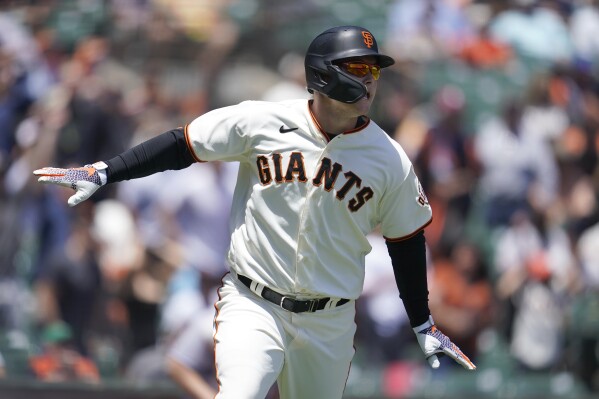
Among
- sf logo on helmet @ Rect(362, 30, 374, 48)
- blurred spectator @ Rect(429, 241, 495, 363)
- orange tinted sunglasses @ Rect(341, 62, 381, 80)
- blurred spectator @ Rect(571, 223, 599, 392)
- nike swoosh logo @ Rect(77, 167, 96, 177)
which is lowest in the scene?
blurred spectator @ Rect(571, 223, 599, 392)

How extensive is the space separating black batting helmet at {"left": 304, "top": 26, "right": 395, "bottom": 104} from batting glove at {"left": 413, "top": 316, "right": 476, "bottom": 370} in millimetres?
1110

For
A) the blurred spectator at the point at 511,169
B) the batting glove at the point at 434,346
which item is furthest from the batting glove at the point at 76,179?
the blurred spectator at the point at 511,169

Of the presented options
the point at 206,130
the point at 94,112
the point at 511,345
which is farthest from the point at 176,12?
the point at 206,130

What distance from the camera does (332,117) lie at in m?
4.51

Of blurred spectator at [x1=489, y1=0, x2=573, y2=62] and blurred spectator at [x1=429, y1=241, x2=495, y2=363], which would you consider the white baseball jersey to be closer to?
blurred spectator at [x1=429, y1=241, x2=495, y2=363]

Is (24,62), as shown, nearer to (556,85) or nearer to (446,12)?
(446,12)

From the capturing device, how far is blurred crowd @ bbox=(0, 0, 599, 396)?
8.22 metres

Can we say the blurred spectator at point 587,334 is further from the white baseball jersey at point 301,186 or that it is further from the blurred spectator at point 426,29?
the white baseball jersey at point 301,186

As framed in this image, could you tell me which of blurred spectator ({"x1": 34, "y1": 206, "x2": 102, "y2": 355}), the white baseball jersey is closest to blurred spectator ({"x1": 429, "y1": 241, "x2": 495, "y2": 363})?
blurred spectator ({"x1": 34, "y1": 206, "x2": 102, "y2": 355})

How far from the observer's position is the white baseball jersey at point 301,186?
14.6ft

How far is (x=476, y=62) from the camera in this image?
10.0 metres

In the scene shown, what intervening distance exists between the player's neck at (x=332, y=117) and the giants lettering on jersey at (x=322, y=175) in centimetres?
15

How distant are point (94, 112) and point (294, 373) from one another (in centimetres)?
491

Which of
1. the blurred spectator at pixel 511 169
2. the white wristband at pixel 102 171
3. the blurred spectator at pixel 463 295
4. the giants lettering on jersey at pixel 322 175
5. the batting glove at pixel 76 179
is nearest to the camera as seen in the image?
the batting glove at pixel 76 179
